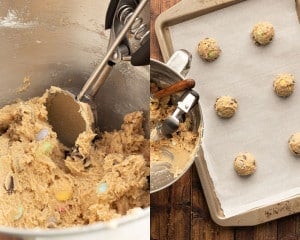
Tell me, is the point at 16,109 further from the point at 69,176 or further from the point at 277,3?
the point at 277,3

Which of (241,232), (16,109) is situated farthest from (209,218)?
(16,109)

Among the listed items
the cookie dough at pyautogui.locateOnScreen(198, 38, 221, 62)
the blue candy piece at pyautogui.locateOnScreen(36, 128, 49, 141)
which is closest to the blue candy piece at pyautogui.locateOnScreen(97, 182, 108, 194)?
the blue candy piece at pyautogui.locateOnScreen(36, 128, 49, 141)

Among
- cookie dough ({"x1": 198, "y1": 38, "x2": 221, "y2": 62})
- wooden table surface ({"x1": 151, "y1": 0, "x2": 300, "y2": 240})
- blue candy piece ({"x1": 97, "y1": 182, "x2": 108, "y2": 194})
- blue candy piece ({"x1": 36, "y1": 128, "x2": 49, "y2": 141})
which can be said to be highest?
cookie dough ({"x1": 198, "y1": 38, "x2": 221, "y2": 62})

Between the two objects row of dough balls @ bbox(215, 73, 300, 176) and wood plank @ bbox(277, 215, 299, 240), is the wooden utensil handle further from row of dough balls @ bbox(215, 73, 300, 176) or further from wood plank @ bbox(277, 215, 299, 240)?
wood plank @ bbox(277, 215, 299, 240)

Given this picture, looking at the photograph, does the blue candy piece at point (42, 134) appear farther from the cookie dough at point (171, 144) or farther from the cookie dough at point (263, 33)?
the cookie dough at point (263, 33)

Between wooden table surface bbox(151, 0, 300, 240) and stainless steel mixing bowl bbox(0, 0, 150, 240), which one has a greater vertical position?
stainless steel mixing bowl bbox(0, 0, 150, 240)
